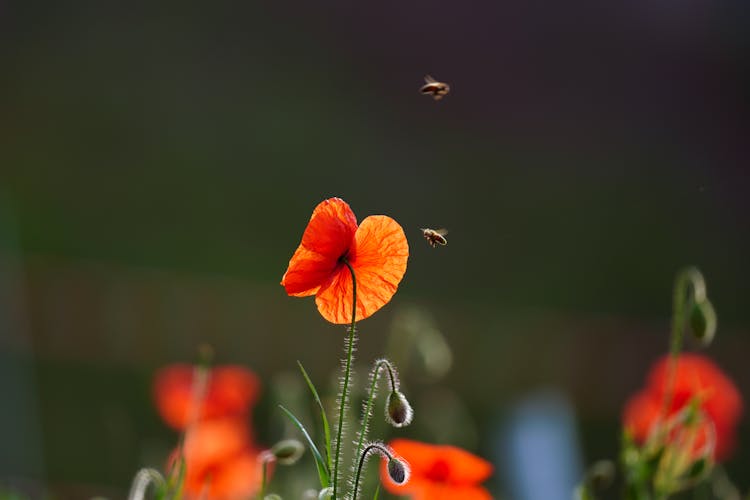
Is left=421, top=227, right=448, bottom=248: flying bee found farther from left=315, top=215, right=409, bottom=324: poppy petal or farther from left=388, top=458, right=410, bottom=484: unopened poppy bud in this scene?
left=388, top=458, right=410, bottom=484: unopened poppy bud

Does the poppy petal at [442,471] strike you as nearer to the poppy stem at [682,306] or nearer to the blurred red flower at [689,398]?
the poppy stem at [682,306]

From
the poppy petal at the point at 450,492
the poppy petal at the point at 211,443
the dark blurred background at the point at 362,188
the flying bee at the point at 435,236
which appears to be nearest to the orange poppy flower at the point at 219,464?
the poppy petal at the point at 211,443

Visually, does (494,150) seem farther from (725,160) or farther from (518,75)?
(725,160)

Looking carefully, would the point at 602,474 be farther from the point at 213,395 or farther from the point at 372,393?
the point at 213,395

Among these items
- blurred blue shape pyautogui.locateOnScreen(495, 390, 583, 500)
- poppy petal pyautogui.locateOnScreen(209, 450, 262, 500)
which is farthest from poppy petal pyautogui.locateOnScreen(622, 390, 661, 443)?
poppy petal pyautogui.locateOnScreen(209, 450, 262, 500)

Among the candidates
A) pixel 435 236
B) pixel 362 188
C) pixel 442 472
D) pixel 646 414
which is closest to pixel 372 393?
pixel 435 236

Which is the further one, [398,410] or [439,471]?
[439,471]
